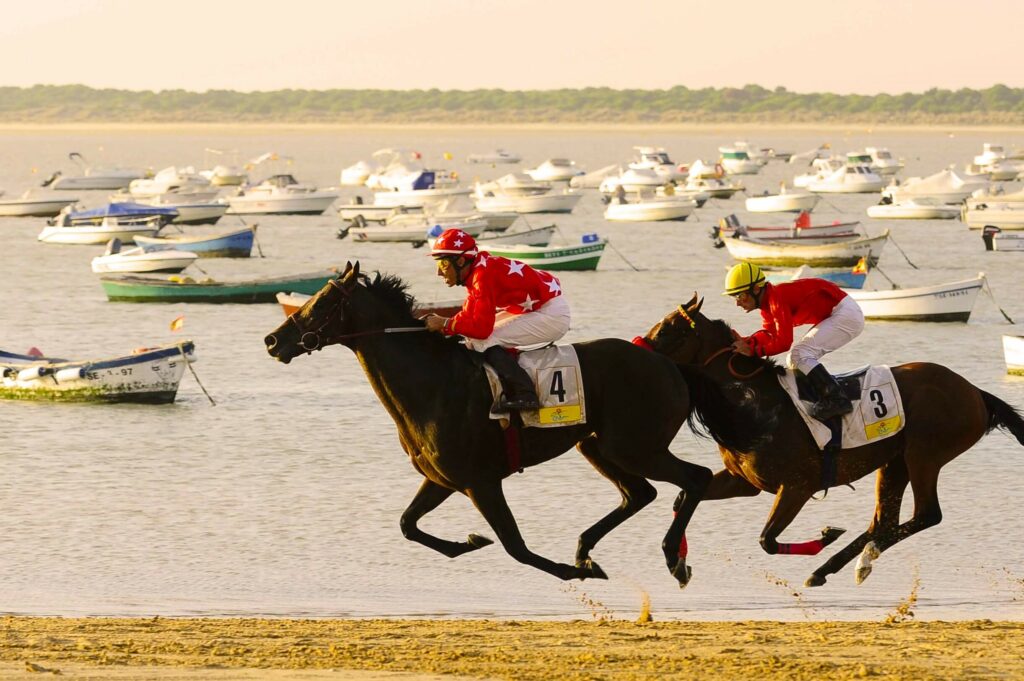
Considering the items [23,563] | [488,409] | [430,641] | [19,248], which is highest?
[488,409]

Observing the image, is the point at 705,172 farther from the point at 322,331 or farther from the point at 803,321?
the point at 322,331

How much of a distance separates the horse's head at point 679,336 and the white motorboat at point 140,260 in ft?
124

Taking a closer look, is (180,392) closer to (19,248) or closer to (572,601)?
(572,601)

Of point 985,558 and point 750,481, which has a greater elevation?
point 750,481

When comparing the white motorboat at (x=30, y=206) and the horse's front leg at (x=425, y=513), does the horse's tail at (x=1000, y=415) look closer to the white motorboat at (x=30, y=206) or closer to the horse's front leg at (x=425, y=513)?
the horse's front leg at (x=425, y=513)

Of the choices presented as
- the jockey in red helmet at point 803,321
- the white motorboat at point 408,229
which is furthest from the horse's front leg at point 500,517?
the white motorboat at point 408,229

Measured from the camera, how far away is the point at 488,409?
13.1 m

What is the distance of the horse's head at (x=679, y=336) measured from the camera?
1372 cm

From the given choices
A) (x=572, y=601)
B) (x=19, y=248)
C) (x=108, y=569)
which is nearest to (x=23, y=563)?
(x=108, y=569)

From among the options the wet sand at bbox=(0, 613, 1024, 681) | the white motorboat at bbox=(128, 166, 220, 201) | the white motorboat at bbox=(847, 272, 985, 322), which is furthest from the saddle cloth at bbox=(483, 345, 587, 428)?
the white motorboat at bbox=(128, 166, 220, 201)

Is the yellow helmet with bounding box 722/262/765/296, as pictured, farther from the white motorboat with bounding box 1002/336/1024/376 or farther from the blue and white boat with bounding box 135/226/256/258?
the blue and white boat with bounding box 135/226/256/258

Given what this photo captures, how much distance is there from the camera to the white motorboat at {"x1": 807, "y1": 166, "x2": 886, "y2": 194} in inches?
3903

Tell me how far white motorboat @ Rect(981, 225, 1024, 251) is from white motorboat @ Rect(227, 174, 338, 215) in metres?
34.3

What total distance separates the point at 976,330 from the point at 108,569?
26.2m
